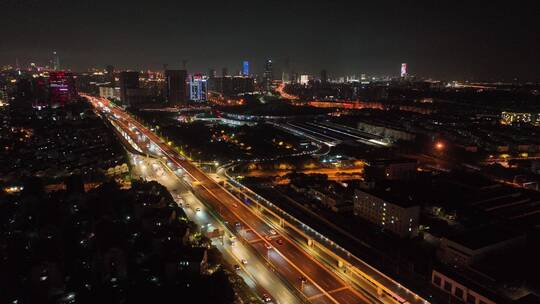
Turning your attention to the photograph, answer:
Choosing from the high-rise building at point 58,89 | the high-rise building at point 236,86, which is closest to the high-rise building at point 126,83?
the high-rise building at point 58,89

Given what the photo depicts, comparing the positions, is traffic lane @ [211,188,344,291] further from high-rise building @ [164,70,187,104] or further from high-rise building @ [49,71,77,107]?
high-rise building @ [164,70,187,104]

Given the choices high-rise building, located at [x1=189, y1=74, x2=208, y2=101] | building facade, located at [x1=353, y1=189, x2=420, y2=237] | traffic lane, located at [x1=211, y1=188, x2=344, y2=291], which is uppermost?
high-rise building, located at [x1=189, y1=74, x2=208, y2=101]

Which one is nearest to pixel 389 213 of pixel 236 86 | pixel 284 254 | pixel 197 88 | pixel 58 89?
pixel 284 254

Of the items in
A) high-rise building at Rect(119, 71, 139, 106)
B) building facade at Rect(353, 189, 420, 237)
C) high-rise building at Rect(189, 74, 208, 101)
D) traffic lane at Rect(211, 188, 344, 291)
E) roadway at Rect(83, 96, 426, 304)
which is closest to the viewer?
roadway at Rect(83, 96, 426, 304)

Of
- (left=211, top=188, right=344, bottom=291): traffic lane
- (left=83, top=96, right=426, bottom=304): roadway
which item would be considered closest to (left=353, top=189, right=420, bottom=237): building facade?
(left=83, top=96, right=426, bottom=304): roadway

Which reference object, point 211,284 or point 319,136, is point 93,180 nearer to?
point 211,284

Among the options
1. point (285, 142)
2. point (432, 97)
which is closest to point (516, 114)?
point (432, 97)

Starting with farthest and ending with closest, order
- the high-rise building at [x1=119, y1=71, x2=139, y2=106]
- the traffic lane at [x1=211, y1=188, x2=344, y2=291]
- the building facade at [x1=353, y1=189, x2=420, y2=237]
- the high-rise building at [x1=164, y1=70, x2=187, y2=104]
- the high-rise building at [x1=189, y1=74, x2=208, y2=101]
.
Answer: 1. the high-rise building at [x1=189, y1=74, x2=208, y2=101]
2. the high-rise building at [x1=119, y1=71, x2=139, y2=106]
3. the high-rise building at [x1=164, y1=70, x2=187, y2=104]
4. the building facade at [x1=353, y1=189, x2=420, y2=237]
5. the traffic lane at [x1=211, y1=188, x2=344, y2=291]
